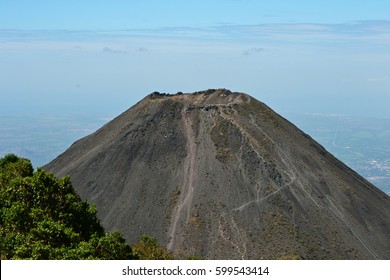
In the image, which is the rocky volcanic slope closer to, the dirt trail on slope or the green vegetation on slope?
the dirt trail on slope

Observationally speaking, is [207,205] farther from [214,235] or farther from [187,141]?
[187,141]

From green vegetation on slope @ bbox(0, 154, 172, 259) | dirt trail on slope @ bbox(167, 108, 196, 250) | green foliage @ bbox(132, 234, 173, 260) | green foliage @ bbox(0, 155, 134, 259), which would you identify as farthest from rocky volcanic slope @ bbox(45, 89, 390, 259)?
green foliage @ bbox(0, 155, 134, 259)

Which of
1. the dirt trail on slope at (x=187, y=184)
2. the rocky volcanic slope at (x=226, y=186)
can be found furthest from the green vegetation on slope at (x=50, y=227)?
the dirt trail on slope at (x=187, y=184)

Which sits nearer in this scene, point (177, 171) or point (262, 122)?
point (177, 171)

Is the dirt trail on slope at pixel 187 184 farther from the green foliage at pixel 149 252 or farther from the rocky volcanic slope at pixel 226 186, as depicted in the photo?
the green foliage at pixel 149 252

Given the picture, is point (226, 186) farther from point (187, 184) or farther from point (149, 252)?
point (149, 252)
